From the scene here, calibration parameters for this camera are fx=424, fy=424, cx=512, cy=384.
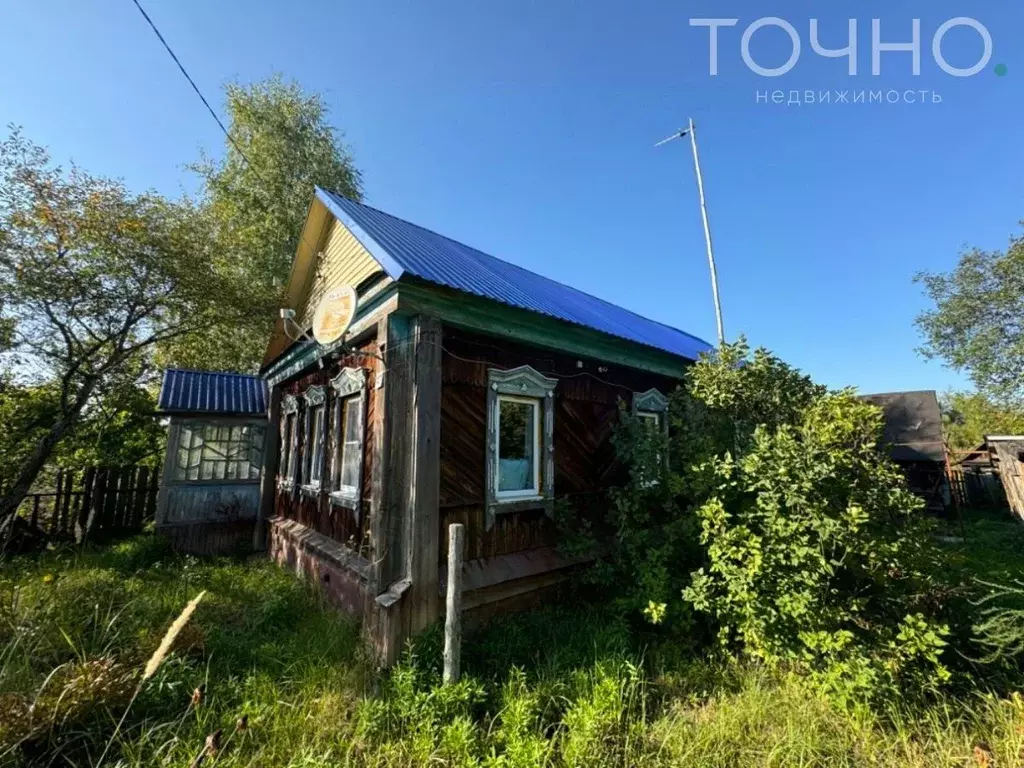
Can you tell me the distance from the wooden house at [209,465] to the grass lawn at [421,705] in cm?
429

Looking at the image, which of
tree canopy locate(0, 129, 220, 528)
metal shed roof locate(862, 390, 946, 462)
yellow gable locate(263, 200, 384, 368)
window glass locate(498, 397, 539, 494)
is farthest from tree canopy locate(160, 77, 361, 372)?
metal shed roof locate(862, 390, 946, 462)

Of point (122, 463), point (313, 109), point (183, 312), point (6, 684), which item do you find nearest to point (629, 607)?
point (6, 684)

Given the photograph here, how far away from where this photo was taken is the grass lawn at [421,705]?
302cm

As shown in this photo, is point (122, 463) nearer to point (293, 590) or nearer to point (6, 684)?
point (293, 590)

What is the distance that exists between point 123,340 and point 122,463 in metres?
3.71

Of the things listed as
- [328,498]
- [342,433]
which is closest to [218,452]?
[328,498]

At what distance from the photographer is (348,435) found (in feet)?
19.9

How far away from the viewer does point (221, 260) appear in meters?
13.5

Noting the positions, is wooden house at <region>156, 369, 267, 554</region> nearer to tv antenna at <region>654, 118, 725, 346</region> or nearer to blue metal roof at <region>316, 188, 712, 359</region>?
blue metal roof at <region>316, 188, 712, 359</region>

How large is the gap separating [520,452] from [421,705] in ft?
11.7

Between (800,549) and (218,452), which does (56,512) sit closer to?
(218,452)

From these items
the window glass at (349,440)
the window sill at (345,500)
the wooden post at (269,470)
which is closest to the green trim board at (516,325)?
the window glass at (349,440)

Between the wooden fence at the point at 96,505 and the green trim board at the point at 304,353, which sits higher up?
the green trim board at the point at 304,353

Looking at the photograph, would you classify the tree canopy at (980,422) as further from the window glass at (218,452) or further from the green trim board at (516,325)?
the window glass at (218,452)
